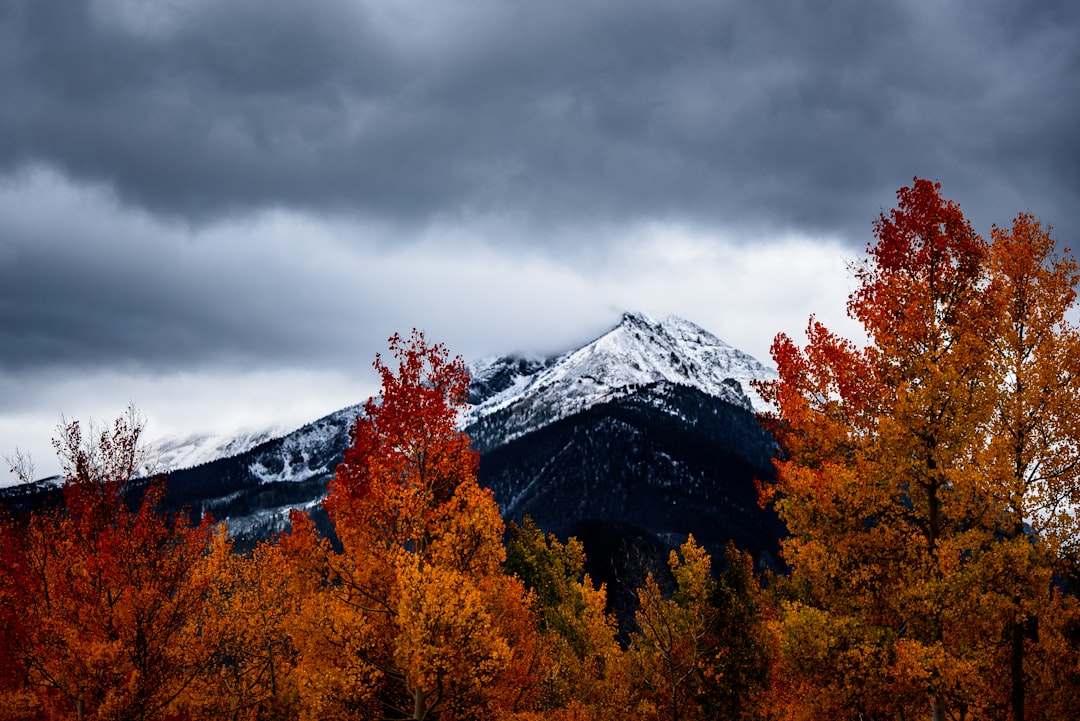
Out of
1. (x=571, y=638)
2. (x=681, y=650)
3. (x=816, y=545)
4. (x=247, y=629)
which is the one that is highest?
(x=816, y=545)

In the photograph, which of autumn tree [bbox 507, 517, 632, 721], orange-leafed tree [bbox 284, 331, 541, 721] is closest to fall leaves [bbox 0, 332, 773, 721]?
orange-leafed tree [bbox 284, 331, 541, 721]

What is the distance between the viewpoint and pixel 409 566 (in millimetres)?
14547

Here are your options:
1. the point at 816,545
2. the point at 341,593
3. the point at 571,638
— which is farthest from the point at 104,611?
the point at 571,638

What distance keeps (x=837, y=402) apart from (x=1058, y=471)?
399cm

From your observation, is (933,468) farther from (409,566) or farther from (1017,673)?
(409,566)

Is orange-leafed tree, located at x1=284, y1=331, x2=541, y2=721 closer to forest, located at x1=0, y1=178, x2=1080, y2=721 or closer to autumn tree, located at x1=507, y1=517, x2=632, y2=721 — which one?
forest, located at x1=0, y1=178, x2=1080, y2=721

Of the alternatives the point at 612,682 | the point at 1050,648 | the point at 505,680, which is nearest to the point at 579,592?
the point at 612,682

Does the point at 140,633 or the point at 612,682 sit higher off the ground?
the point at 140,633

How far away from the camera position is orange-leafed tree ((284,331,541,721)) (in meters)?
14.6

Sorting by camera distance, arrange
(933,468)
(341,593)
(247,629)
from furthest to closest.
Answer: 1. (247,629)
2. (341,593)
3. (933,468)

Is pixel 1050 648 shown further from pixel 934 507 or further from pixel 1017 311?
pixel 1017 311

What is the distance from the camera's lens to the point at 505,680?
19.3 meters

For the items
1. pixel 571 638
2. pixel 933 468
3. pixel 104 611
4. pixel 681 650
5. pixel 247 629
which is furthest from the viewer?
pixel 571 638

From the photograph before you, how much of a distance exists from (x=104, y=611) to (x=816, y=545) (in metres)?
18.6
